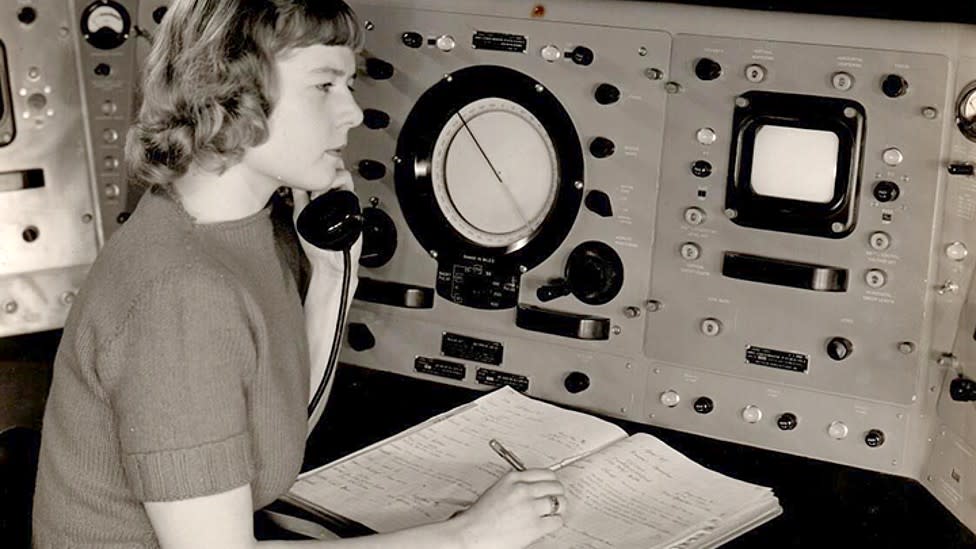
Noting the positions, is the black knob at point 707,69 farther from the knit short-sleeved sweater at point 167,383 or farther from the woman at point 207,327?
the knit short-sleeved sweater at point 167,383

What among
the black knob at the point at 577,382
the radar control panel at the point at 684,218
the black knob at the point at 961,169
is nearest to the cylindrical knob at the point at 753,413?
the radar control panel at the point at 684,218

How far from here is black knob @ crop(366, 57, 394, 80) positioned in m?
2.25

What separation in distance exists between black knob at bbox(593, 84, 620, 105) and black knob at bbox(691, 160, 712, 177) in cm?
18

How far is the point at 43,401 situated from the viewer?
7.59 ft

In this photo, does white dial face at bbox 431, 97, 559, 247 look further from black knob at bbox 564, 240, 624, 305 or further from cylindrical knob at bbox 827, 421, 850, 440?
cylindrical knob at bbox 827, 421, 850, 440

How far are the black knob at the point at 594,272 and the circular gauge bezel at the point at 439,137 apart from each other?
0.20 feet

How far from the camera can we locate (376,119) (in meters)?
2.28

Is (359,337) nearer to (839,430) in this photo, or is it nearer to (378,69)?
(378,69)

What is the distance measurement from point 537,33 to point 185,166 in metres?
0.77

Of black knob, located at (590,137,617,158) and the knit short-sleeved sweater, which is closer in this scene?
the knit short-sleeved sweater

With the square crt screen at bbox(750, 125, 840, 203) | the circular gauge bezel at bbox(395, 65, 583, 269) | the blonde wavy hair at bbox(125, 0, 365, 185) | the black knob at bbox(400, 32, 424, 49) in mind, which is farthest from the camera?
the black knob at bbox(400, 32, 424, 49)

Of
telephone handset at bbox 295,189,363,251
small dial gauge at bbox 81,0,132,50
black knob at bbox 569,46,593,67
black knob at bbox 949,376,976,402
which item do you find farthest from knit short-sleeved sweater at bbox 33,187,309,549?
black knob at bbox 949,376,976,402

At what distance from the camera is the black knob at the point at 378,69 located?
7.39 ft

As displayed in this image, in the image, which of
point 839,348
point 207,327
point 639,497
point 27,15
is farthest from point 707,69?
point 27,15
